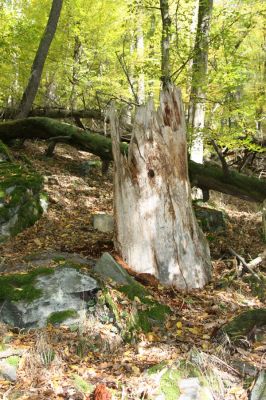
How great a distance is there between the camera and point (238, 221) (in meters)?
9.30

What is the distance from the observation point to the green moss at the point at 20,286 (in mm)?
4320

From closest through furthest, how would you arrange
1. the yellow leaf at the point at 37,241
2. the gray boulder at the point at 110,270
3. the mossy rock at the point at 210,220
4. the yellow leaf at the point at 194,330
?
the yellow leaf at the point at 194,330
the gray boulder at the point at 110,270
the yellow leaf at the point at 37,241
the mossy rock at the point at 210,220

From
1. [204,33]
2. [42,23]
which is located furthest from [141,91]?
[204,33]

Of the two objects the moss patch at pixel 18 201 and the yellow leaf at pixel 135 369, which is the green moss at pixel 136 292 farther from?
the moss patch at pixel 18 201

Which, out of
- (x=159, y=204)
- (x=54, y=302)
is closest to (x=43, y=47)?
(x=159, y=204)

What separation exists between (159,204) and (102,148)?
168 inches

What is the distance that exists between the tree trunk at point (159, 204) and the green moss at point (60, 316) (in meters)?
1.68

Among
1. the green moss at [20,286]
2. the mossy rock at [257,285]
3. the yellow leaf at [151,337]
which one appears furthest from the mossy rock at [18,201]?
the mossy rock at [257,285]

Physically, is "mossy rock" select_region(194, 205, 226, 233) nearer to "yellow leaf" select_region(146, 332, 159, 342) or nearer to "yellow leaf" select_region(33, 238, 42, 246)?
"yellow leaf" select_region(33, 238, 42, 246)

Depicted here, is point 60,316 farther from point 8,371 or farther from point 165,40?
point 165,40

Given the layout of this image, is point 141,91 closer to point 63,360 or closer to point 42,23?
point 42,23

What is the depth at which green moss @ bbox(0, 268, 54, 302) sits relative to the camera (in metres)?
4.32

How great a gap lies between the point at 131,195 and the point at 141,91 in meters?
10.8

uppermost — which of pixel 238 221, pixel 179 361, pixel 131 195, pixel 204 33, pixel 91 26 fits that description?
pixel 91 26
